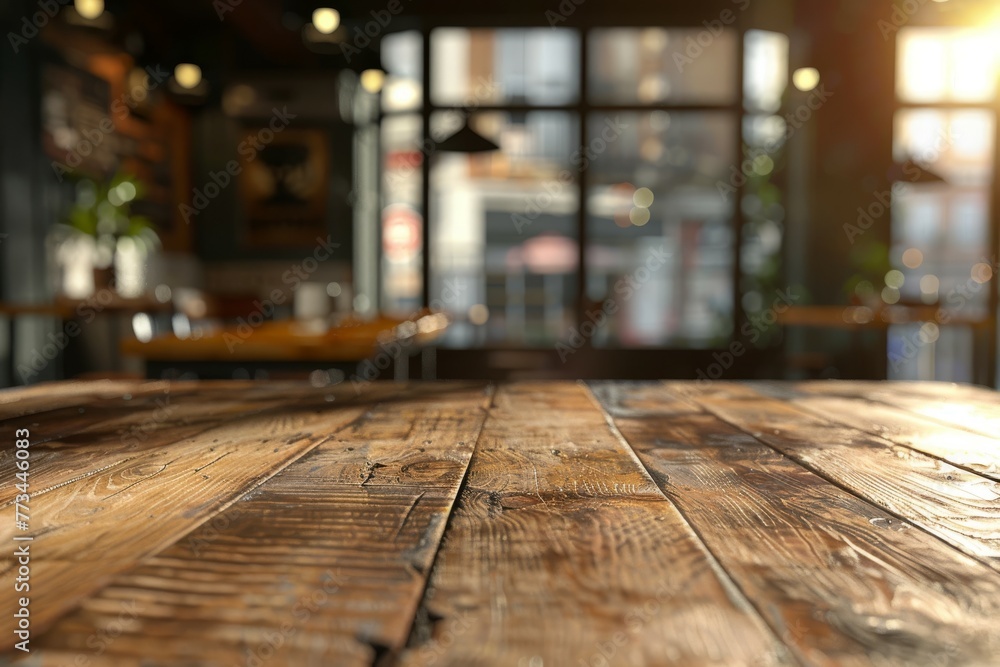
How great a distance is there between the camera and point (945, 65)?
6922mm

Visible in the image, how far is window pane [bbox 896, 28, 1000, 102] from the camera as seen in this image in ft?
22.2

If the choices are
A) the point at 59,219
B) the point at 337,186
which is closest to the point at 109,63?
the point at 59,219

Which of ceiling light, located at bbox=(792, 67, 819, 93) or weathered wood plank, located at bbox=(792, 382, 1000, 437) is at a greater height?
ceiling light, located at bbox=(792, 67, 819, 93)

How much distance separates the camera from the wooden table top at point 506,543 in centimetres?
40

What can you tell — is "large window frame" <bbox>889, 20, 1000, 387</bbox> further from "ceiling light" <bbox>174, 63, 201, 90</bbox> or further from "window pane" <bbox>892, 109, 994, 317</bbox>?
"ceiling light" <bbox>174, 63, 201, 90</bbox>

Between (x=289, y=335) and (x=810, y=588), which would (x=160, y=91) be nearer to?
(x=289, y=335)

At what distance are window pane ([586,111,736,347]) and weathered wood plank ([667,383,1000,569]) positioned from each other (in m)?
7.25

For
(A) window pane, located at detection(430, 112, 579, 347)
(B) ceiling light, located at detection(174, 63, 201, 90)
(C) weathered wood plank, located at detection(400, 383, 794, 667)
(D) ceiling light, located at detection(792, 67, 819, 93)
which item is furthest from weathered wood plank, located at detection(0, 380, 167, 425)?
(A) window pane, located at detection(430, 112, 579, 347)

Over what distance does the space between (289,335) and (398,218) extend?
7.40 metres

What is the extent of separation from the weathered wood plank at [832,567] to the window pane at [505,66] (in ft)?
20.6

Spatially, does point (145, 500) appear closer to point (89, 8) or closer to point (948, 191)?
point (89, 8)

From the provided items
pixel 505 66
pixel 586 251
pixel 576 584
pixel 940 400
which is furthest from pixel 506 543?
pixel 505 66

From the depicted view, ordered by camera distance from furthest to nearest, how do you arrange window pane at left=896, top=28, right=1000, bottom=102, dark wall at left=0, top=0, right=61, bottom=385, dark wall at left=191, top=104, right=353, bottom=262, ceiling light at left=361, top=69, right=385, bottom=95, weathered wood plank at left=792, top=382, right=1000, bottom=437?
dark wall at left=191, top=104, right=353, bottom=262, window pane at left=896, top=28, right=1000, bottom=102, dark wall at left=0, top=0, right=61, bottom=385, ceiling light at left=361, top=69, right=385, bottom=95, weathered wood plank at left=792, top=382, right=1000, bottom=437

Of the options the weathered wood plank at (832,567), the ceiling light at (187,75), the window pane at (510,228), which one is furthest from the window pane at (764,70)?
the weathered wood plank at (832,567)
